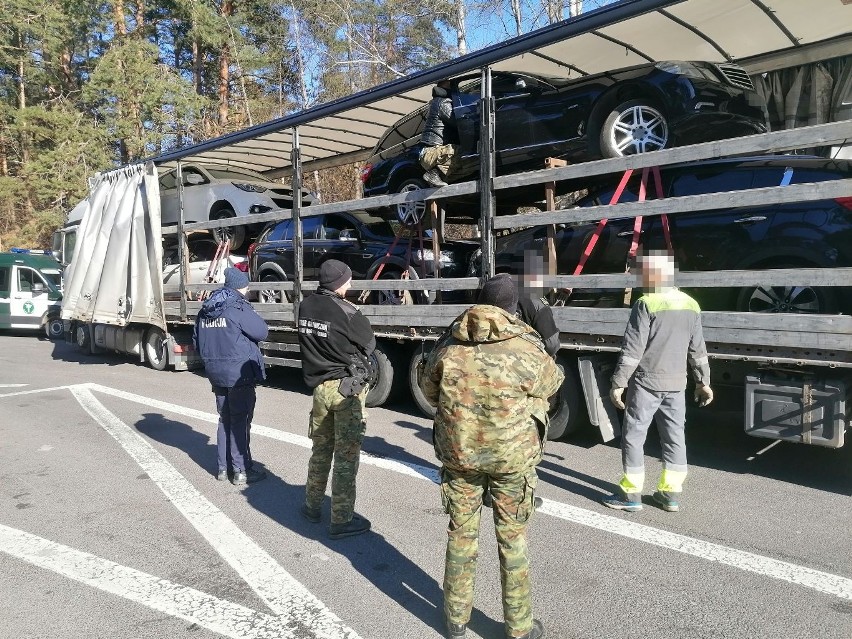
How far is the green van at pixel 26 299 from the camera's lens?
1719 centimetres

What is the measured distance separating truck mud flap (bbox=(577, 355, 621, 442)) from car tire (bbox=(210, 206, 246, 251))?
6.59 metres

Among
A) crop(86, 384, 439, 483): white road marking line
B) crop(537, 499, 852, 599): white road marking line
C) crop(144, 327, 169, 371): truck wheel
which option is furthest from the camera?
crop(144, 327, 169, 371): truck wheel

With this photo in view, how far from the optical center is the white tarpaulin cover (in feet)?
33.2

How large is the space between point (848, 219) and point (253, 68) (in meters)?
23.8

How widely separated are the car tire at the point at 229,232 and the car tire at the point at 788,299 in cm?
761

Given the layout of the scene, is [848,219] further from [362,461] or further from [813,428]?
[362,461]

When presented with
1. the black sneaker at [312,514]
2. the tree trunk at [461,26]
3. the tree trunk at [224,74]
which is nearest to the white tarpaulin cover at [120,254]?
the black sneaker at [312,514]

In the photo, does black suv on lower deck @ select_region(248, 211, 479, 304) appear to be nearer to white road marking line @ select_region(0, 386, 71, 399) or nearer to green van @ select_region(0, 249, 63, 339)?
white road marking line @ select_region(0, 386, 71, 399)

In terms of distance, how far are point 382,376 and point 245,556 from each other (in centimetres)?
373

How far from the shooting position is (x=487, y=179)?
5867mm

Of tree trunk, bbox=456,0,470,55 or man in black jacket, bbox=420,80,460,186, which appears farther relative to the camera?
tree trunk, bbox=456,0,470,55

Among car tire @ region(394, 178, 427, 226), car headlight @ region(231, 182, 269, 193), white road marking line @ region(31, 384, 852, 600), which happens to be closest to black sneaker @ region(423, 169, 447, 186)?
car tire @ region(394, 178, 427, 226)

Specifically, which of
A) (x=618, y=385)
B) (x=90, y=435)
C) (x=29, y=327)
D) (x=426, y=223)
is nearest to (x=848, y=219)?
(x=618, y=385)

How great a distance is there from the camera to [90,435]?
6738mm
